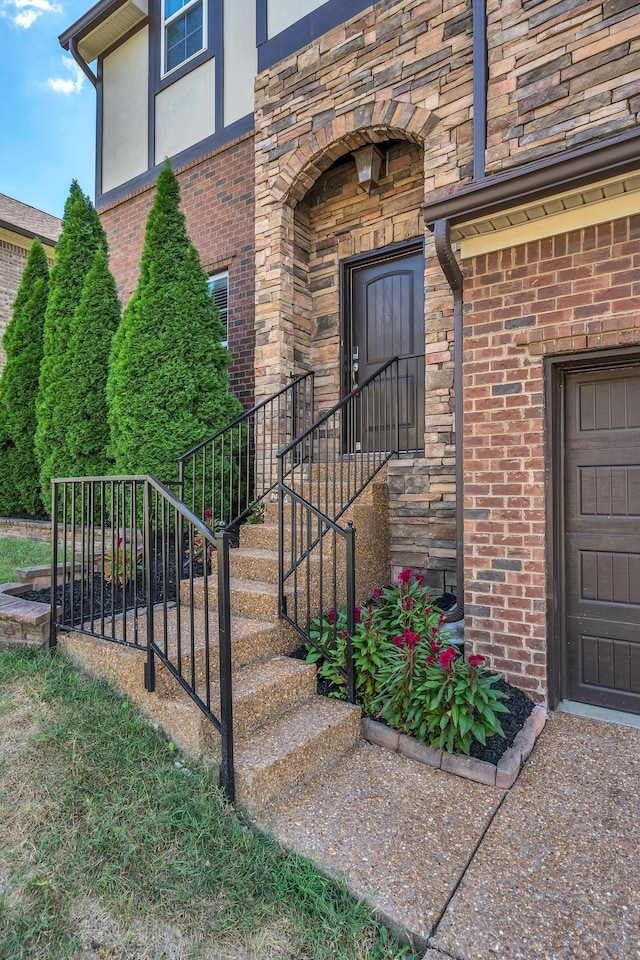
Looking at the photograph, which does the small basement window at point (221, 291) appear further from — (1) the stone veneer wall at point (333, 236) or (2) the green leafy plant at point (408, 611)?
(2) the green leafy plant at point (408, 611)

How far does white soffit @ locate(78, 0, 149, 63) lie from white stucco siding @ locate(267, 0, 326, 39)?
2.95 m

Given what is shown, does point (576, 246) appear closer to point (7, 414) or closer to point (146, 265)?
point (146, 265)

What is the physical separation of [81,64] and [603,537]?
9335mm

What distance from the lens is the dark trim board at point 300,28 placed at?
4.60 m

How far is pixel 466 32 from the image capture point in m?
3.95

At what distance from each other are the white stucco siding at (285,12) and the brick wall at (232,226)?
98 cm

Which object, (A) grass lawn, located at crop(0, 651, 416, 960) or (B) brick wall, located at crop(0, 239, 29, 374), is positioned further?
(B) brick wall, located at crop(0, 239, 29, 374)

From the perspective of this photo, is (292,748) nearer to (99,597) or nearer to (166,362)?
(99,597)

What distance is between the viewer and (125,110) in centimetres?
732

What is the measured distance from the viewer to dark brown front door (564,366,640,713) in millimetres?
2908

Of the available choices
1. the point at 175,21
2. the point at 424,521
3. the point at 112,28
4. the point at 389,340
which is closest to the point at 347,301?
the point at 389,340

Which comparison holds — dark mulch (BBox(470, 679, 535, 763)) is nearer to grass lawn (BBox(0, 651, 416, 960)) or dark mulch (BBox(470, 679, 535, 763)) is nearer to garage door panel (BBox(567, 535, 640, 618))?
garage door panel (BBox(567, 535, 640, 618))

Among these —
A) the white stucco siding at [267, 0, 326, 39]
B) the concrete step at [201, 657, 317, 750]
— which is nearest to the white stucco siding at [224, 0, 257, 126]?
the white stucco siding at [267, 0, 326, 39]

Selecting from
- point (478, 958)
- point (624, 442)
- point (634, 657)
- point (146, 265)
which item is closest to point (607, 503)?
point (624, 442)
